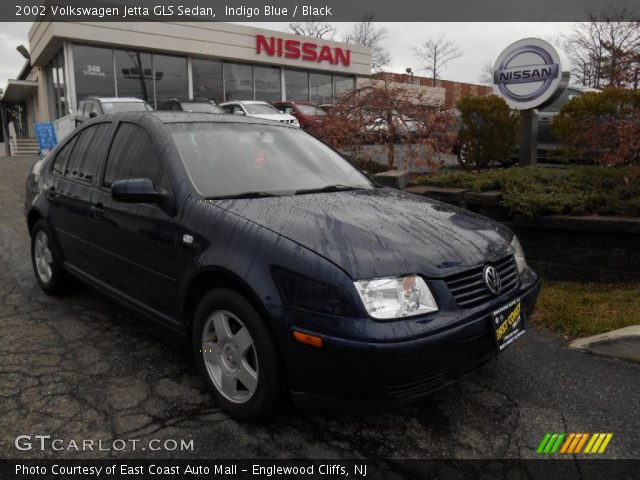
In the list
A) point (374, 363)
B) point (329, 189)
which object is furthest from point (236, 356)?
point (329, 189)

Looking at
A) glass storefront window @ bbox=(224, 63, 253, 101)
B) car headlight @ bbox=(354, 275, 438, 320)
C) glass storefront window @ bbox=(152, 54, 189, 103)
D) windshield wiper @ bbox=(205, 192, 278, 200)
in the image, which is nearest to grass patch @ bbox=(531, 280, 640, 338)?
car headlight @ bbox=(354, 275, 438, 320)

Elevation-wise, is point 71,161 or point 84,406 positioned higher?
point 71,161

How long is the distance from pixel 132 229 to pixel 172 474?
155 cm

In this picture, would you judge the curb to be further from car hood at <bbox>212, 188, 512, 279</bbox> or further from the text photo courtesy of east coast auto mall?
car hood at <bbox>212, 188, 512, 279</bbox>

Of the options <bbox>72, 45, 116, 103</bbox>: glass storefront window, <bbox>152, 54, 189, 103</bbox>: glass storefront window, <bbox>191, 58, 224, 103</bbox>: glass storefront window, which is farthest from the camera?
<bbox>191, 58, 224, 103</bbox>: glass storefront window

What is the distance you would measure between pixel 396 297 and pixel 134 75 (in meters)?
21.2

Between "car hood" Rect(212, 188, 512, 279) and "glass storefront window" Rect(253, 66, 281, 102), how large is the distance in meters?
23.4

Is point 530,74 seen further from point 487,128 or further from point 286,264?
point 286,264

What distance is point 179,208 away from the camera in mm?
2963

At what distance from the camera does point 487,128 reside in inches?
305

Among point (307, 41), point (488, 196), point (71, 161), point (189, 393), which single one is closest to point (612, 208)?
point (488, 196)

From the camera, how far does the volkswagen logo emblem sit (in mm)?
2576

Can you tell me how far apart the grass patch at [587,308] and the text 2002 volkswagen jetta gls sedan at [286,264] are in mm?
1097

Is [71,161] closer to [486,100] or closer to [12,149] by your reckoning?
[486,100]
